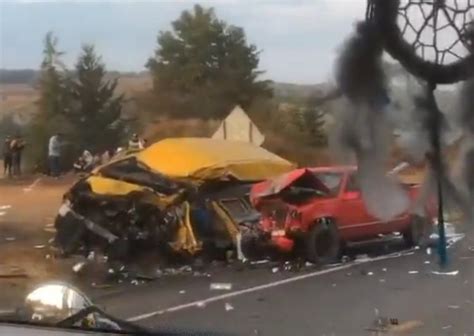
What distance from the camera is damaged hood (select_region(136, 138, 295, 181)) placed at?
138 centimetres

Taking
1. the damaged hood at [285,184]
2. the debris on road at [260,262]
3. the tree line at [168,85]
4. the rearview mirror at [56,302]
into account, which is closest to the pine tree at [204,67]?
the tree line at [168,85]

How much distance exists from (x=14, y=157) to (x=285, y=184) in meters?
0.46

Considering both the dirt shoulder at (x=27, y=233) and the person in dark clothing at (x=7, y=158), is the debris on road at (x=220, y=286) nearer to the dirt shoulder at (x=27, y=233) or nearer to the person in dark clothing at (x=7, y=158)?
the dirt shoulder at (x=27, y=233)

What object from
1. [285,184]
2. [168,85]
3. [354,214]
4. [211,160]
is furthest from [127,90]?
[354,214]

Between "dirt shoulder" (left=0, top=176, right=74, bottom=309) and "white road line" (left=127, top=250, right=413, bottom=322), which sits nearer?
"white road line" (left=127, top=250, right=413, bottom=322)

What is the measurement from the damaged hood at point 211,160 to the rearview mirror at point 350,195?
0.29ft

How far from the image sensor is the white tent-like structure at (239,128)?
54.4 inches

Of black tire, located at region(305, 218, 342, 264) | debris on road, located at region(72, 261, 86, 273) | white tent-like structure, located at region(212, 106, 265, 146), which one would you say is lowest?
debris on road, located at region(72, 261, 86, 273)

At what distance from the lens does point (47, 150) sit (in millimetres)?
1509

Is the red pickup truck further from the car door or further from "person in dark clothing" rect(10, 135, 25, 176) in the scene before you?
"person in dark clothing" rect(10, 135, 25, 176)

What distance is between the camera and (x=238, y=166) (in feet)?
4.57

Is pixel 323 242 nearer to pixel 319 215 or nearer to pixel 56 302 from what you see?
pixel 319 215

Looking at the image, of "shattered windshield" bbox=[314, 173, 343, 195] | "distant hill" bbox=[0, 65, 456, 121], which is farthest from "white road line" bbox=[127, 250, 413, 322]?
"distant hill" bbox=[0, 65, 456, 121]

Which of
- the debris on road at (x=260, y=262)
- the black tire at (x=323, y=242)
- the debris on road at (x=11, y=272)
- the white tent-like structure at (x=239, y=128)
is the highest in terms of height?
the white tent-like structure at (x=239, y=128)
